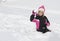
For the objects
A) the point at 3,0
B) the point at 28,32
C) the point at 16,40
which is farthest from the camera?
the point at 3,0

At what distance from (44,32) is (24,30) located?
73cm

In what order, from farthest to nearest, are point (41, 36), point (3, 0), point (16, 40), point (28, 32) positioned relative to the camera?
point (3, 0), point (28, 32), point (41, 36), point (16, 40)

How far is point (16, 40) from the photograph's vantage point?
6.38m

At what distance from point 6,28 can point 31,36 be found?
1.15m

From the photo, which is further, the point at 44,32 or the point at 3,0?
the point at 3,0

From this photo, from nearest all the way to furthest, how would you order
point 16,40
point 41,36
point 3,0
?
1. point 16,40
2. point 41,36
3. point 3,0

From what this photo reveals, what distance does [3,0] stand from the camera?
20641 mm

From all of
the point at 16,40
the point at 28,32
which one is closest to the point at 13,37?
the point at 16,40

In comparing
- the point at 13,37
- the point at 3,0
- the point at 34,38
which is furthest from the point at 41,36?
the point at 3,0

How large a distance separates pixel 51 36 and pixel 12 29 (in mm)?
1386

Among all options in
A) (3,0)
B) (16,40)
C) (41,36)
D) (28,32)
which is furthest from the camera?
(3,0)

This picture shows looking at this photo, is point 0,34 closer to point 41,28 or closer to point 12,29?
point 12,29

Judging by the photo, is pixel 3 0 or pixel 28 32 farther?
pixel 3 0

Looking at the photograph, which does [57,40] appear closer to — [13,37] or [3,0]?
[13,37]
